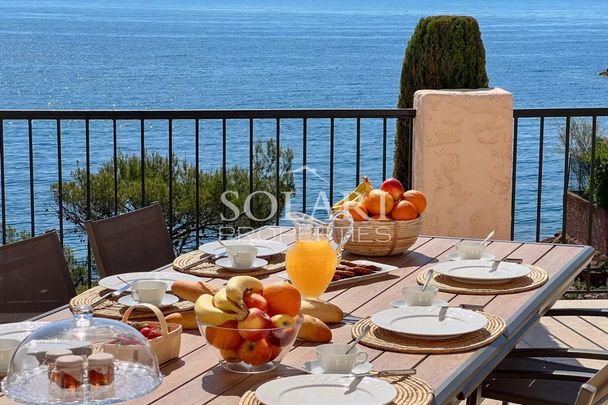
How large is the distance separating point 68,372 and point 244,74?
103ft

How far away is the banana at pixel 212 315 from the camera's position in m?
1.75

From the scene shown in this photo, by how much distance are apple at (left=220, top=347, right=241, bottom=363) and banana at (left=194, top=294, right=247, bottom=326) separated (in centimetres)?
6

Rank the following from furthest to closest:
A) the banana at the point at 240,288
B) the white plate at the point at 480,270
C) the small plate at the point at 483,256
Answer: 1. the small plate at the point at 483,256
2. the white plate at the point at 480,270
3. the banana at the point at 240,288

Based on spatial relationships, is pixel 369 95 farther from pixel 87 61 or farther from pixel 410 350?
pixel 410 350

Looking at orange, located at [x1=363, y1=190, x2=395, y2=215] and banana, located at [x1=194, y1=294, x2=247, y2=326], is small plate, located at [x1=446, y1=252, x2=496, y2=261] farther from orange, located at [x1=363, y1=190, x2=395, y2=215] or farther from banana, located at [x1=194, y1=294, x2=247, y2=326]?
banana, located at [x1=194, y1=294, x2=247, y2=326]

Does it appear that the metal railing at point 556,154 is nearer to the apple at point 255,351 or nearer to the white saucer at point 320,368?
the white saucer at point 320,368

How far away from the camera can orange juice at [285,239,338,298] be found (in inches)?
90.1

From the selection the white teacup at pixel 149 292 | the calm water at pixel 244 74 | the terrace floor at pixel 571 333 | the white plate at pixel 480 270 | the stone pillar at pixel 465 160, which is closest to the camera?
the white teacup at pixel 149 292

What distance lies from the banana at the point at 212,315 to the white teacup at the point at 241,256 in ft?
2.78

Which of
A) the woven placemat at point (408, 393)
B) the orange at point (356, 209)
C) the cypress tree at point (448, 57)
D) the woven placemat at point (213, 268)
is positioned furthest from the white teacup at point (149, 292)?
the cypress tree at point (448, 57)

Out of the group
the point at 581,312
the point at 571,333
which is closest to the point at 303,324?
the point at 581,312

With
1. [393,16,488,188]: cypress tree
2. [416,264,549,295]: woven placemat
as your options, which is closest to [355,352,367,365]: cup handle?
[416,264,549,295]: woven placemat

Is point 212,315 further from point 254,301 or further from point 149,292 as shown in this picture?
point 149,292

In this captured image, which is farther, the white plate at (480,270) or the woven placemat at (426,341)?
the white plate at (480,270)
